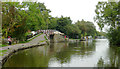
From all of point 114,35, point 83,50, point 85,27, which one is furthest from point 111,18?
point 85,27

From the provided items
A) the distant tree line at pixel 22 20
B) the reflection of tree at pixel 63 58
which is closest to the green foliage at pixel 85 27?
the distant tree line at pixel 22 20

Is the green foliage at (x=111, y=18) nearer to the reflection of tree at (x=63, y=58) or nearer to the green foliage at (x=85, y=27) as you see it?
the reflection of tree at (x=63, y=58)

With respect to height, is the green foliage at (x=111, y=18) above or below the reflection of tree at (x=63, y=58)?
above

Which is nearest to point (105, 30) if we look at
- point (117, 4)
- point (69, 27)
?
point (117, 4)

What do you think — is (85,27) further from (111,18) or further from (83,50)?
(83,50)

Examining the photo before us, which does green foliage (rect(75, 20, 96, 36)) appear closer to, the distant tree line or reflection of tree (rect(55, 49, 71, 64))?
the distant tree line

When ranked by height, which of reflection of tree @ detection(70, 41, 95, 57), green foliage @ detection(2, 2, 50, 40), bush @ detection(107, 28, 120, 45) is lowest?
reflection of tree @ detection(70, 41, 95, 57)

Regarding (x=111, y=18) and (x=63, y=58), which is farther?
(x=111, y=18)

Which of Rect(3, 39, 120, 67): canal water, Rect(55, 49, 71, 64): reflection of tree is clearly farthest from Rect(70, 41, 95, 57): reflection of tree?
Rect(55, 49, 71, 64): reflection of tree

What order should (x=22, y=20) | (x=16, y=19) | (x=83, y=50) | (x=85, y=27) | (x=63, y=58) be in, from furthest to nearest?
(x=85, y=27)
(x=22, y=20)
(x=16, y=19)
(x=83, y=50)
(x=63, y=58)

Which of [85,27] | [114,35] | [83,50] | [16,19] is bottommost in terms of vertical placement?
[83,50]

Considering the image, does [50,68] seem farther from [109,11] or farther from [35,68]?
[109,11]

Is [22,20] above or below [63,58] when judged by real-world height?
above

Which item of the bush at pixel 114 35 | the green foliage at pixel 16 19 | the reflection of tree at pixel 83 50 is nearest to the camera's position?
the reflection of tree at pixel 83 50
